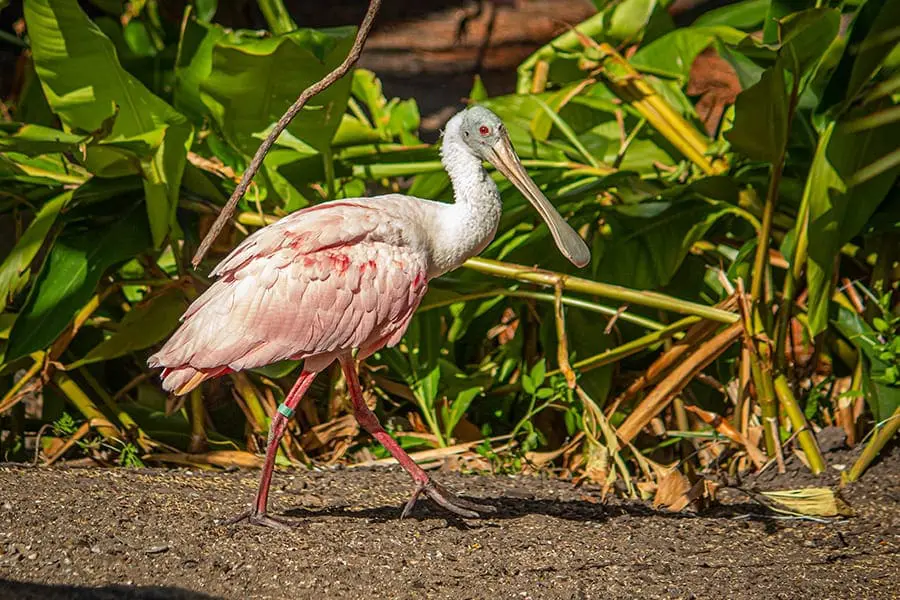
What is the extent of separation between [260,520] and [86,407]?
4.44 ft

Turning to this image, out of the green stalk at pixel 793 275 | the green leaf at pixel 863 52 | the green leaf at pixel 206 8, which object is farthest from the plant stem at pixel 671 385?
the green leaf at pixel 206 8

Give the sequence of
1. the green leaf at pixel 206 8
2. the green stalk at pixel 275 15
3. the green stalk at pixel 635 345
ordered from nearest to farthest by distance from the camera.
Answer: the green stalk at pixel 635 345 < the green stalk at pixel 275 15 < the green leaf at pixel 206 8

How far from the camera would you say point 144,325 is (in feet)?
13.0

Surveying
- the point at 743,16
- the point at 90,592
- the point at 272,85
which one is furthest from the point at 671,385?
the point at 90,592

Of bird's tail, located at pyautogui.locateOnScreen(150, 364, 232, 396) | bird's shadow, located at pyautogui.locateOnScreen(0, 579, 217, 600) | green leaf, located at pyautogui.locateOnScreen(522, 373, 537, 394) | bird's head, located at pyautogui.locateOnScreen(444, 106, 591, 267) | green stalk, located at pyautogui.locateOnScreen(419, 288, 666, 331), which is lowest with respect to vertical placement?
bird's shadow, located at pyautogui.locateOnScreen(0, 579, 217, 600)

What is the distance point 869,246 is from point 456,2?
11669mm

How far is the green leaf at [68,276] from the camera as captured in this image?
3703 mm

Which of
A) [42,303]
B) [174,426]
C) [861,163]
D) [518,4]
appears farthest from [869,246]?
[518,4]

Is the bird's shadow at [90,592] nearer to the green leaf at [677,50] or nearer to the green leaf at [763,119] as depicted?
the green leaf at [763,119]

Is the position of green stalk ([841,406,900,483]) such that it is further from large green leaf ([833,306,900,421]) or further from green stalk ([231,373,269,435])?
green stalk ([231,373,269,435])

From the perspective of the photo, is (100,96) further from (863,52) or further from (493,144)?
(863,52)

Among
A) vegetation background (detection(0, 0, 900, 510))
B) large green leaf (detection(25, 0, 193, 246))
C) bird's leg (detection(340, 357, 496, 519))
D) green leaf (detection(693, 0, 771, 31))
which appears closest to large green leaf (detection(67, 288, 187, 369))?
vegetation background (detection(0, 0, 900, 510))

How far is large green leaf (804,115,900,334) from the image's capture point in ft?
12.6

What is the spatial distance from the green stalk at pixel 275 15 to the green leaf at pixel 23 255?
1252 millimetres
